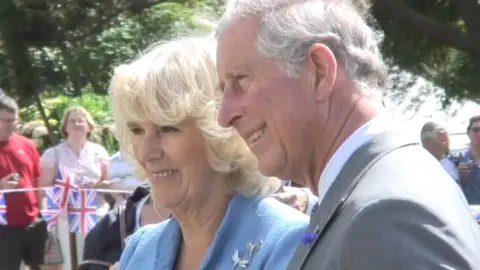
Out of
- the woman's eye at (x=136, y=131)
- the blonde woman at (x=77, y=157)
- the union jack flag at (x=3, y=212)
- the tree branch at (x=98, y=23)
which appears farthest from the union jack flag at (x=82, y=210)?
the woman's eye at (x=136, y=131)

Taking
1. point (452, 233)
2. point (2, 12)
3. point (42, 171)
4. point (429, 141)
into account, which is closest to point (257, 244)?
point (452, 233)

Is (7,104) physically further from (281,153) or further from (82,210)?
(281,153)

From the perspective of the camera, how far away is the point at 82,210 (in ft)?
24.1

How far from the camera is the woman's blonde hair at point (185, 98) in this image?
271 centimetres

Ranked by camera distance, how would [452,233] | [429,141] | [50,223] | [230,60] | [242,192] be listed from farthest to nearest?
[429,141] → [50,223] → [242,192] → [230,60] → [452,233]

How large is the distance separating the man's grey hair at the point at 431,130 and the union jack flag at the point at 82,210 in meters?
2.83

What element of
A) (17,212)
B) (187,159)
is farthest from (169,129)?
(17,212)

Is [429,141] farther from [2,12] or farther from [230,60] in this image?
[230,60]

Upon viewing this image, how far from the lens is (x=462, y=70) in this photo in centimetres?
762

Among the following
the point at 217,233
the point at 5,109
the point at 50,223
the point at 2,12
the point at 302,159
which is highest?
the point at 302,159

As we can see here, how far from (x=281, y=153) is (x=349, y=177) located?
0.20m

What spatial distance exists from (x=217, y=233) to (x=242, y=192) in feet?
0.50

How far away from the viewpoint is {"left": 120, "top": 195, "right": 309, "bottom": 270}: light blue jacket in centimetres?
254

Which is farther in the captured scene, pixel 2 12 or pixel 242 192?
pixel 2 12
